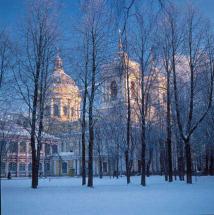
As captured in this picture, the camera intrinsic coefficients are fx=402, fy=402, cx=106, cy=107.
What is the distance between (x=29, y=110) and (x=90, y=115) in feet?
15.0

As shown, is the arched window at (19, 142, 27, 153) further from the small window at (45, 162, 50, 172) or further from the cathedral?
the small window at (45, 162, 50, 172)

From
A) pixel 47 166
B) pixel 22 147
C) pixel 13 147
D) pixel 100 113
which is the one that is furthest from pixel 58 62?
pixel 47 166

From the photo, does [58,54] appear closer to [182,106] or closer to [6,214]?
[182,106]

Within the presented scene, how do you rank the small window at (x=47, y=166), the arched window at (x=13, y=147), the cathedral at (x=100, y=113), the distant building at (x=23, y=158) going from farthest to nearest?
1. the small window at (x=47, y=166)
2. the distant building at (x=23, y=158)
3. the arched window at (x=13, y=147)
4. the cathedral at (x=100, y=113)

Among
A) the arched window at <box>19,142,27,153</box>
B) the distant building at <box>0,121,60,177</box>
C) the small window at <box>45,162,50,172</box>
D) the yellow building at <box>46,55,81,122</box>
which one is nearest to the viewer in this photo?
the yellow building at <box>46,55,81,122</box>

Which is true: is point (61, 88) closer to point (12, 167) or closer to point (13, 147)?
point (13, 147)

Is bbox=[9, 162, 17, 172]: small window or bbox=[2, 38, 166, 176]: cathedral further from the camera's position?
bbox=[9, 162, 17, 172]: small window

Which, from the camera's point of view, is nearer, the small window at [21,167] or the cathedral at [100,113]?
the cathedral at [100,113]

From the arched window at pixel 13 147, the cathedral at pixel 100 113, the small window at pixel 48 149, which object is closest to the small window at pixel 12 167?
the cathedral at pixel 100 113

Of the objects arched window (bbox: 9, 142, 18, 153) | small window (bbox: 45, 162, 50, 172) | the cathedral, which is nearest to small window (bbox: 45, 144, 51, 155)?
the cathedral

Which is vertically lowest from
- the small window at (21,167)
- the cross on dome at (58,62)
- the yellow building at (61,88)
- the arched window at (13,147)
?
the small window at (21,167)

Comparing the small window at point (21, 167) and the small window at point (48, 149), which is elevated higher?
the small window at point (48, 149)

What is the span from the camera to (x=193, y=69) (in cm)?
3244

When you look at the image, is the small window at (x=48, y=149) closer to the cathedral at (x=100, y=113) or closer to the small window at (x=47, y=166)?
the cathedral at (x=100, y=113)
